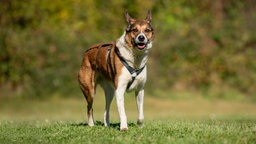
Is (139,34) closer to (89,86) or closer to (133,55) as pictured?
(133,55)

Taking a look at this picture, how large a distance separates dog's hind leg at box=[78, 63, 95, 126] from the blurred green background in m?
13.5

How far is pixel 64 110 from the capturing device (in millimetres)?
23969

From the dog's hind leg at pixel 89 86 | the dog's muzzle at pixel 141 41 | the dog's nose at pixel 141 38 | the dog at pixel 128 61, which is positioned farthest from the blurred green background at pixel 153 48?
the dog's nose at pixel 141 38

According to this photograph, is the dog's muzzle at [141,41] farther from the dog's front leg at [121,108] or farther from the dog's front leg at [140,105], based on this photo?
the dog's front leg at [140,105]

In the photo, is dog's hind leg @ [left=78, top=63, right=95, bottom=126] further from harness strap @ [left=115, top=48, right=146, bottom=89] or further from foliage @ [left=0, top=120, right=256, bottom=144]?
harness strap @ [left=115, top=48, right=146, bottom=89]

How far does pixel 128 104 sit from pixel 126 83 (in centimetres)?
1455

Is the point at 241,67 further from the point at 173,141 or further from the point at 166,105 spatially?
the point at 173,141

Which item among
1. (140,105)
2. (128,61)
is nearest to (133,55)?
(128,61)

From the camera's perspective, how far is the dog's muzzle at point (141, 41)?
10.3 metres

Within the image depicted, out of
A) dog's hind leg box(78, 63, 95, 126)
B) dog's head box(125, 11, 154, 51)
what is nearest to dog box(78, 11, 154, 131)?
dog's head box(125, 11, 154, 51)

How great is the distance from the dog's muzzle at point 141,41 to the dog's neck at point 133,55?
8.2 inches

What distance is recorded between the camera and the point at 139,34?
33.8ft

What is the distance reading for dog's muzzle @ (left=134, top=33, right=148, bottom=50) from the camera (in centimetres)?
1026

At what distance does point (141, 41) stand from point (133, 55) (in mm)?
458
